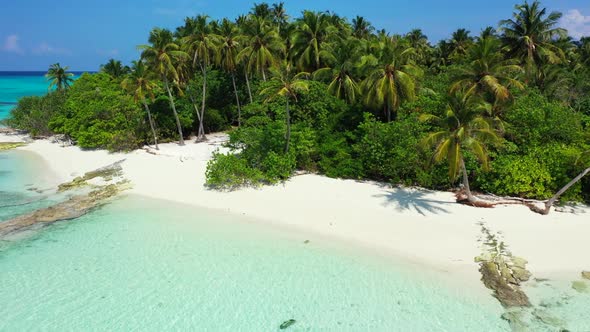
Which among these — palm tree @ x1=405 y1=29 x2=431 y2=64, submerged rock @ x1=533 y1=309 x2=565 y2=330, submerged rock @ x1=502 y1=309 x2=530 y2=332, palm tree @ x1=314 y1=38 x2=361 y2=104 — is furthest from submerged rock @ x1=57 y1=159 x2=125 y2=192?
palm tree @ x1=405 y1=29 x2=431 y2=64

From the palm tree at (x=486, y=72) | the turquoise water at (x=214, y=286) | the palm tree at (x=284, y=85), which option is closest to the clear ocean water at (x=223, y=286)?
the turquoise water at (x=214, y=286)

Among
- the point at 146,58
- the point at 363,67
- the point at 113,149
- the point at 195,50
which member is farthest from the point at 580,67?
the point at 113,149

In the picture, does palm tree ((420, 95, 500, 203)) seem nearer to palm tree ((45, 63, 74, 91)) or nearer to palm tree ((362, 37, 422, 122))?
palm tree ((362, 37, 422, 122))

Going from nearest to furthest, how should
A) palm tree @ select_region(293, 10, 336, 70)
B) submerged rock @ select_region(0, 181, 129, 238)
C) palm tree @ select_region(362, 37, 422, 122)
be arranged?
1. submerged rock @ select_region(0, 181, 129, 238)
2. palm tree @ select_region(362, 37, 422, 122)
3. palm tree @ select_region(293, 10, 336, 70)

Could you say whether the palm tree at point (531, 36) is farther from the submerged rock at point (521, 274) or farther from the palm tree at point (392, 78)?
the submerged rock at point (521, 274)

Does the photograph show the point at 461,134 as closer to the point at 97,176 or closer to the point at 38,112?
the point at 97,176

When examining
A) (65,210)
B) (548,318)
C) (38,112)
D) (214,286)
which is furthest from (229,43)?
(548,318)

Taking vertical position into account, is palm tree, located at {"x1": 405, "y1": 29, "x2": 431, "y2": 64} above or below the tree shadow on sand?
above
